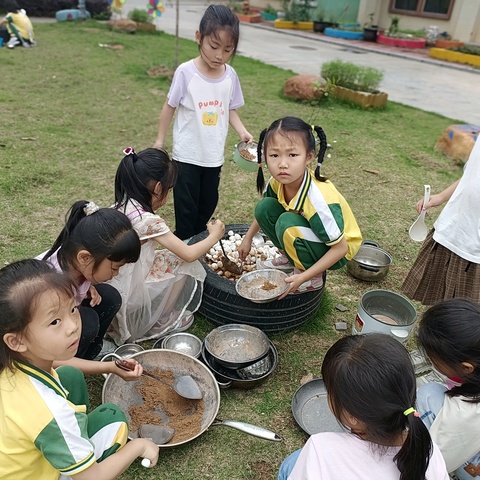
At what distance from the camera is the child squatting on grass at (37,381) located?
3.97 feet

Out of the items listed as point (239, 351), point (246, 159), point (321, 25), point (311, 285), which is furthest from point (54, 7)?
point (239, 351)

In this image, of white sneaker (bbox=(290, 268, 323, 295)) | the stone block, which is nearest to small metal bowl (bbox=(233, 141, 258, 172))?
white sneaker (bbox=(290, 268, 323, 295))

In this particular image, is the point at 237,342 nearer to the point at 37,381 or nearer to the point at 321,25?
the point at 37,381

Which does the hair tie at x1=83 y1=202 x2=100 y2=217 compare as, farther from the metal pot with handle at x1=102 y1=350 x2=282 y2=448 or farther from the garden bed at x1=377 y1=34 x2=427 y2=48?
the garden bed at x1=377 y1=34 x2=427 y2=48

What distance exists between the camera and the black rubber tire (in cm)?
242

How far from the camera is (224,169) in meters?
4.61

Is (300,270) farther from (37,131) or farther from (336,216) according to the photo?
(37,131)

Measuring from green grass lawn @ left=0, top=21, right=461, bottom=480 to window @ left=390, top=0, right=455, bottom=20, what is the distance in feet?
27.8

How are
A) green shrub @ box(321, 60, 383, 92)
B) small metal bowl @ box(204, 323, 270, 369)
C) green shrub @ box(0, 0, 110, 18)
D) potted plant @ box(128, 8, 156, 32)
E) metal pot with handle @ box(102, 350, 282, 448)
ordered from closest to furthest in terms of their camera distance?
metal pot with handle @ box(102, 350, 282, 448) → small metal bowl @ box(204, 323, 270, 369) → green shrub @ box(321, 60, 383, 92) → potted plant @ box(128, 8, 156, 32) → green shrub @ box(0, 0, 110, 18)

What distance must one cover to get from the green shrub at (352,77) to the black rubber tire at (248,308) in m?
5.51

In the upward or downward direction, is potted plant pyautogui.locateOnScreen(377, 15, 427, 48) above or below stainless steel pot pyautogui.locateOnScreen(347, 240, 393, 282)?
above

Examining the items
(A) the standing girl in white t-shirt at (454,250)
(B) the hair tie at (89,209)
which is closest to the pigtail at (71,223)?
(B) the hair tie at (89,209)

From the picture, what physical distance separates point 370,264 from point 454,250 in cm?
87

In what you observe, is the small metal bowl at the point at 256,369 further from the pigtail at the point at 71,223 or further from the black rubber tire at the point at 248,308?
the pigtail at the point at 71,223
